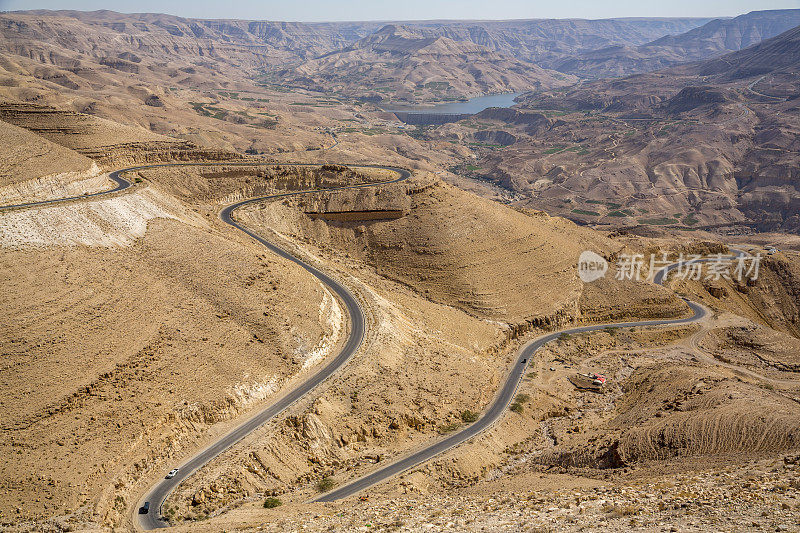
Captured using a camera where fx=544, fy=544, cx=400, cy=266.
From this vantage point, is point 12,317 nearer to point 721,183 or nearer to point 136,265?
point 136,265

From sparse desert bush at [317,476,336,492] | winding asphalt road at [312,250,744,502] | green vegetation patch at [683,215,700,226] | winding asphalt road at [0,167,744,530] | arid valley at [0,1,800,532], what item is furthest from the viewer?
green vegetation patch at [683,215,700,226]

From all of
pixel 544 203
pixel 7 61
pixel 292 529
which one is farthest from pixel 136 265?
pixel 7 61

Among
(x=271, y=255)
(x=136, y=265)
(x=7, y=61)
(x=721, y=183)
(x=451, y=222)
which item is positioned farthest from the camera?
(x=7, y=61)

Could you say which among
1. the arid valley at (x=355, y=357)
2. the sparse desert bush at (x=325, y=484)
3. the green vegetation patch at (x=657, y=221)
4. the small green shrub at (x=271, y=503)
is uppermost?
the green vegetation patch at (x=657, y=221)

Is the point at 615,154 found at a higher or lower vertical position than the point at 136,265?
higher

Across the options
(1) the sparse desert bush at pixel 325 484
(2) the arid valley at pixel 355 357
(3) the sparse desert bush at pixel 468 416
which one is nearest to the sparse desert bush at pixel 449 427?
(2) the arid valley at pixel 355 357

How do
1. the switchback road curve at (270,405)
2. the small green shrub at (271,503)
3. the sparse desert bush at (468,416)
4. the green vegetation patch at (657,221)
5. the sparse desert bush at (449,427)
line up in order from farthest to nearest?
1. the green vegetation patch at (657,221)
2. the sparse desert bush at (468,416)
3. the sparse desert bush at (449,427)
4. the switchback road curve at (270,405)
5. the small green shrub at (271,503)

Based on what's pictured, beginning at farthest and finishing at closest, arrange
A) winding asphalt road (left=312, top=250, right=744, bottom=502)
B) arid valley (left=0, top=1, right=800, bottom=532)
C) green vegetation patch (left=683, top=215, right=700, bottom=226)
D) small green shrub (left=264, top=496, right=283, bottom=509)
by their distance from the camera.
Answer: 1. green vegetation patch (left=683, top=215, right=700, bottom=226)
2. winding asphalt road (left=312, top=250, right=744, bottom=502)
3. small green shrub (left=264, top=496, right=283, bottom=509)
4. arid valley (left=0, top=1, right=800, bottom=532)

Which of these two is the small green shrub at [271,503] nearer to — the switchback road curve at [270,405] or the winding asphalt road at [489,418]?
the winding asphalt road at [489,418]

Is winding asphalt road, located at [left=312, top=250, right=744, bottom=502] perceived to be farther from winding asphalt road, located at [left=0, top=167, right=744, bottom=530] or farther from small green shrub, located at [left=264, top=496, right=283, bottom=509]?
small green shrub, located at [left=264, top=496, right=283, bottom=509]

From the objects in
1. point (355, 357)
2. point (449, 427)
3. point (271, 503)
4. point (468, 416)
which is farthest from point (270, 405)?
point (468, 416)

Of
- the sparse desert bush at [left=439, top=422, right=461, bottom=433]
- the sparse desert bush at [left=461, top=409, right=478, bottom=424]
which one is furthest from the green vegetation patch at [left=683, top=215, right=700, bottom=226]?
A: the sparse desert bush at [left=439, top=422, right=461, bottom=433]
